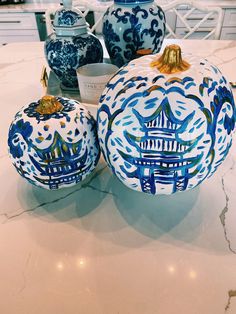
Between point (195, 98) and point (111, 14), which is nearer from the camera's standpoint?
point (195, 98)

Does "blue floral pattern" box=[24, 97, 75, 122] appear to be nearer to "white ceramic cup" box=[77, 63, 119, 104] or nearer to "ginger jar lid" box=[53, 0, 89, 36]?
"white ceramic cup" box=[77, 63, 119, 104]

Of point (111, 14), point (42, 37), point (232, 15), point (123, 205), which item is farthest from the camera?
point (42, 37)

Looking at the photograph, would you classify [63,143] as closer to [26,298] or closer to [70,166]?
[70,166]

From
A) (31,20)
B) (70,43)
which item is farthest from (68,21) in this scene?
(31,20)

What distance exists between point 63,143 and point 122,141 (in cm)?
8

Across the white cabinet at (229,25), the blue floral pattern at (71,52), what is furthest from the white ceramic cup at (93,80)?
the white cabinet at (229,25)

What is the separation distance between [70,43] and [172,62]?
32 cm

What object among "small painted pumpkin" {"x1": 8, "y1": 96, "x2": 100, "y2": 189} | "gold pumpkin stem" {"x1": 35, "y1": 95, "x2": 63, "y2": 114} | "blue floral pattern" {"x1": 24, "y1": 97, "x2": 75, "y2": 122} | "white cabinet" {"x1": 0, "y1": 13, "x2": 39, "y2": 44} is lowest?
"white cabinet" {"x1": 0, "y1": 13, "x2": 39, "y2": 44}

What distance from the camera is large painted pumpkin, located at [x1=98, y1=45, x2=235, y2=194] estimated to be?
1.03ft

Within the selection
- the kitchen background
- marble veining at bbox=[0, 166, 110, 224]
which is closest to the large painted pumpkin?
marble veining at bbox=[0, 166, 110, 224]

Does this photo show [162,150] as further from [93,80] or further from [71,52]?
[71,52]

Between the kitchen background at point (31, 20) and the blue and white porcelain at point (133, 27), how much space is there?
4.99ft

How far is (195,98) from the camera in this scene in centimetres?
31

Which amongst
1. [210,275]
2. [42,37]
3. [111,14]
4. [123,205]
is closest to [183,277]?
[210,275]
